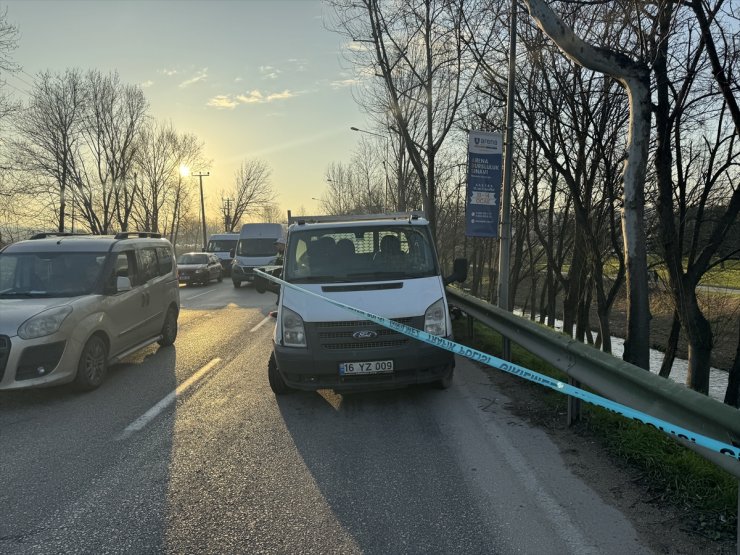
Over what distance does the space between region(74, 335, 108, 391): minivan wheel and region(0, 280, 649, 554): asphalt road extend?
158 mm

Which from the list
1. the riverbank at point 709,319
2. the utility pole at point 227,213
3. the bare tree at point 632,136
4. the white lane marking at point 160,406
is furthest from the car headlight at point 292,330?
the utility pole at point 227,213

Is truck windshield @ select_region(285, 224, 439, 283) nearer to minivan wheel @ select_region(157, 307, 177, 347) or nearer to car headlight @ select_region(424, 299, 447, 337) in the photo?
Answer: car headlight @ select_region(424, 299, 447, 337)

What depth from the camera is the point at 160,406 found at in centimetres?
552

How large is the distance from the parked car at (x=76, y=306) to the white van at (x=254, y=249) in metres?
12.6

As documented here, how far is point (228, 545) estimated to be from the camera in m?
2.92

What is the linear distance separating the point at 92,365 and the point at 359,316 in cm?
353

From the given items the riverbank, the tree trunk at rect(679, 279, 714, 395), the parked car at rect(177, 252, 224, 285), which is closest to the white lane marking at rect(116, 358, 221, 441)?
the tree trunk at rect(679, 279, 714, 395)

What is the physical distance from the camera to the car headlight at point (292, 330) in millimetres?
5199

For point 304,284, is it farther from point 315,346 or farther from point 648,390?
point 648,390

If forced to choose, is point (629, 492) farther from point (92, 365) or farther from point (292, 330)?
point (92, 365)

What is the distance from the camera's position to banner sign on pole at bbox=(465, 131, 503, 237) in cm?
1052

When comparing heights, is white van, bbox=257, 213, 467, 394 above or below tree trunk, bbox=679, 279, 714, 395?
above

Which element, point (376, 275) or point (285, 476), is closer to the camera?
point (285, 476)

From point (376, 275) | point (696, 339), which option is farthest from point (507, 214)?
point (376, 275)
